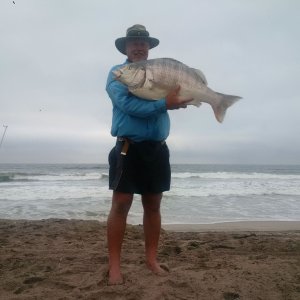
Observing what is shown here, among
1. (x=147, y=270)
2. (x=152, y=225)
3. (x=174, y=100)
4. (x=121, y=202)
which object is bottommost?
(x=147, y=270)

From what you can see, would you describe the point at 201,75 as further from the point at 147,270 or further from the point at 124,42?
the point at 147,270

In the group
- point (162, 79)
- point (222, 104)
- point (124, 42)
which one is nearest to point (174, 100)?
point (162, 79)

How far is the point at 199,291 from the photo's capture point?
8.95 feet

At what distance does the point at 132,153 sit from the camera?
2998mm

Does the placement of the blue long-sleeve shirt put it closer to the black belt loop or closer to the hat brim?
the black belt loop

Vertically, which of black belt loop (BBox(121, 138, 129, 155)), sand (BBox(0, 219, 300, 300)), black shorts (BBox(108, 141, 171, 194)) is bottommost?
sand (BBox(0, 219, 300, 300))

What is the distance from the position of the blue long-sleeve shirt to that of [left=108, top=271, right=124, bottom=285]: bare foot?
1071 millimetres

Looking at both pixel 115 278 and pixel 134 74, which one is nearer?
pixel 134 74

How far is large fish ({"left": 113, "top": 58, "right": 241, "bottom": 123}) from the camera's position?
2.72 m

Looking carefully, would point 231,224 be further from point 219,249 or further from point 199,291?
point 199,291

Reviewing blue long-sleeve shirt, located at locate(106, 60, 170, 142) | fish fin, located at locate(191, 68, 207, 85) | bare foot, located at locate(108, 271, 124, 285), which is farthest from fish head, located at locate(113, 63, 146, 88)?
bare foot, located at locate(108, 271, 124, 285)

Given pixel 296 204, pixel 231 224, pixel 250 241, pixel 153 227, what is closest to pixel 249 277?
pixel 153 227

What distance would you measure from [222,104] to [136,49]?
858 millimetres

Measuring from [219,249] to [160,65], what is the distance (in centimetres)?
276
